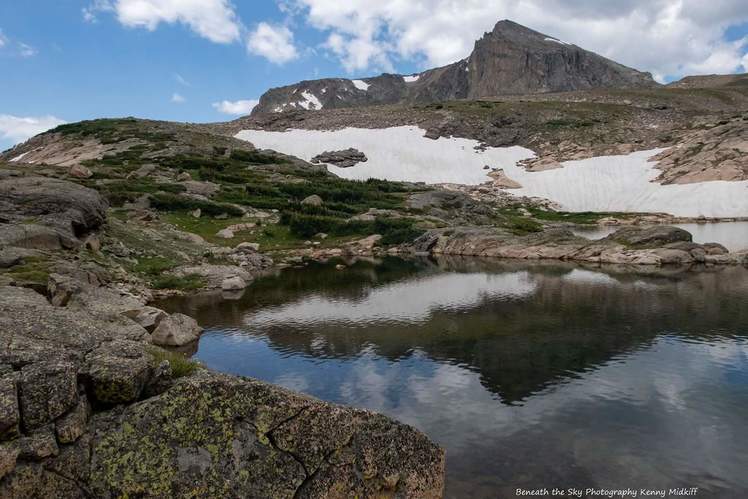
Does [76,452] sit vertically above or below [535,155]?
below

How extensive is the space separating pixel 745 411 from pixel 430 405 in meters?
10.7

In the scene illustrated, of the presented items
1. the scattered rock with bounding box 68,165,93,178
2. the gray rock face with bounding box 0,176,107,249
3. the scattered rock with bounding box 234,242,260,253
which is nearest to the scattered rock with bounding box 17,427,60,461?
the gray rock face with bounding box 0,176,107,249

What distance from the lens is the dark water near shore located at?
1405 centimetres

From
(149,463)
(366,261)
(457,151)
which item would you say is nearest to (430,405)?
(149,463)

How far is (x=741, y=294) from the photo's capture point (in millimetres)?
35750

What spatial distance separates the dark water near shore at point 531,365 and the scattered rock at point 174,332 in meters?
1.17

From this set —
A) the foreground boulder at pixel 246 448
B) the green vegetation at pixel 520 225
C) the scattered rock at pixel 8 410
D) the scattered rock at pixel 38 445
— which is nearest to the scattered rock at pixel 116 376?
the foreground boulder at pixel 246 448

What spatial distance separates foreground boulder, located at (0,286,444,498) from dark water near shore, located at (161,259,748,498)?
14.4 feet

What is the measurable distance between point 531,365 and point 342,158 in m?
111

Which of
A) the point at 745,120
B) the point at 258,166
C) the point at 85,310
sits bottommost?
the point at 85,310

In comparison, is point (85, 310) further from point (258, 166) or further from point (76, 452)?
point (258, 166)

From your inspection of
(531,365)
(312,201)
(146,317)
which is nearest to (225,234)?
(312,201)

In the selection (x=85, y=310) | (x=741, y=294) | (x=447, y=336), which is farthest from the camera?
(x=741, y=294)

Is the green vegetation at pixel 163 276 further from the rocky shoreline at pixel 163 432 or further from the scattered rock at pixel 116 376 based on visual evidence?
the scattered rock at pixel 116 376
